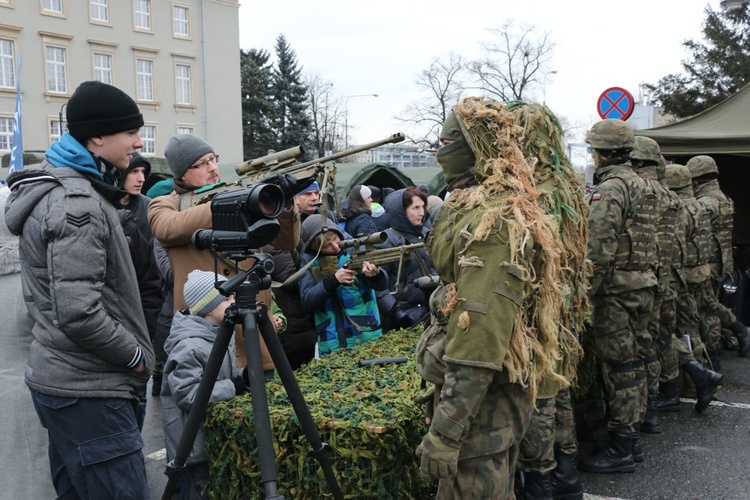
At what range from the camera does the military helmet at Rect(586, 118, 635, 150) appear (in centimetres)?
510

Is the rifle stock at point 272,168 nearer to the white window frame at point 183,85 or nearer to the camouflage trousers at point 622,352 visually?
the camouflage trousers at point 622,352

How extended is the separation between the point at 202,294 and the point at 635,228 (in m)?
3.24

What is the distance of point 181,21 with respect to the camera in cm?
3969

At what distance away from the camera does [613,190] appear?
4.81 meters

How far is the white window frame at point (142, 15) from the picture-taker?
37656 millimetres

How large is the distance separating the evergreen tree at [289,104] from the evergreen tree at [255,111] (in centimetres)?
61

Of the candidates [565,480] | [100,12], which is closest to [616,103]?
[565,480]

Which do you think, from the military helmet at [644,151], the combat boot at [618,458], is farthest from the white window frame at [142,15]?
the combat boot at [618,458]

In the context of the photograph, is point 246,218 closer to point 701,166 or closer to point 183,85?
point 701,166

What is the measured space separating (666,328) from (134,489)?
4.80 metres

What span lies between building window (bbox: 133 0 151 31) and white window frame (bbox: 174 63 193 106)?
105 inches

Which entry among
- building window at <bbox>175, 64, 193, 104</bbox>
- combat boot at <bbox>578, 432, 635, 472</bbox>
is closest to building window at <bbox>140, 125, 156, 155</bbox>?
building window at <bbox>175, 64, 193, 104</bbox>

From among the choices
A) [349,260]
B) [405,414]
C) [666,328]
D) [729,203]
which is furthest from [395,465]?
[729,203]

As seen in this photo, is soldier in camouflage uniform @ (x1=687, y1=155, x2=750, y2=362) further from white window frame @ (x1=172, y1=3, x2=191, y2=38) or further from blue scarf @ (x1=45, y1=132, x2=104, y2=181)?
white window frame @ (x1=172, y1=3, x2=191, y2=38)
